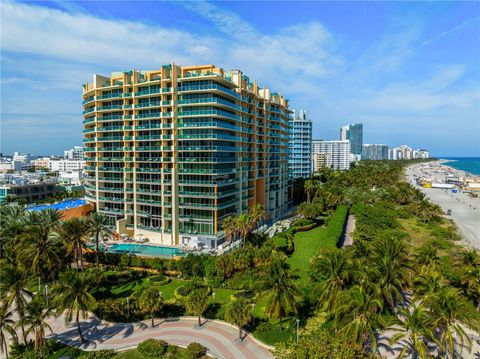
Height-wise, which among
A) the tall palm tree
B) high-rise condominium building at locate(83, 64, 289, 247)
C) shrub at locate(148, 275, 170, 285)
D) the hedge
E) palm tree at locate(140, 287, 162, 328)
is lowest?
shrub at locate(148, 275, 170, 285)

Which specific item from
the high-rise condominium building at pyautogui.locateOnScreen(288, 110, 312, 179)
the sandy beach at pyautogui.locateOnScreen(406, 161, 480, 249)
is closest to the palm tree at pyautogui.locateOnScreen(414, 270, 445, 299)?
the sandy beach at pyautogui.locateOnScreen(406, 161, 480, 249)

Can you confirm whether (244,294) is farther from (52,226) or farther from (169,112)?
(169,112)

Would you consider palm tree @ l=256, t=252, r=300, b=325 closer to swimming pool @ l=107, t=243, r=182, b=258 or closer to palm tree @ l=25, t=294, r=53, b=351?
palm tree @ l=25, t=294, r=53, b=351

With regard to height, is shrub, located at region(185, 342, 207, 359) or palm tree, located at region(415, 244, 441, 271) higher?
palm tree, located at region(415, 244, 441, 271)

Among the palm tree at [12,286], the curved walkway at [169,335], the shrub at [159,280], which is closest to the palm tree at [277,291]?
the curved walkway at [169,335]

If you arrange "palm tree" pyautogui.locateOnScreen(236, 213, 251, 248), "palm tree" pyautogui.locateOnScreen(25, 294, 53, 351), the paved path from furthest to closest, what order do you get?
the paved path, "palm tree" pyautogui.locateOnScreen(236, 213, 251, 248), "palm tree" pyautogui.locateOnScreen(25, 294, 53, 351)

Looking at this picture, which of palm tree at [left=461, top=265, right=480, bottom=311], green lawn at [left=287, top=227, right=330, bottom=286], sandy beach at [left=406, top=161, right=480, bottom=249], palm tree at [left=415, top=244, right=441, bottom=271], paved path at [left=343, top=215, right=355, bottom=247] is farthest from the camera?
sandy beach at [left=406, top=161, right=480, bottom=249]

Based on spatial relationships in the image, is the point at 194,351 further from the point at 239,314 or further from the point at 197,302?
the point at 239,314

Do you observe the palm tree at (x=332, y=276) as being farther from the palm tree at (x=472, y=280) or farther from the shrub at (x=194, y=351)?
the palm tree at (x=472, y=280)
